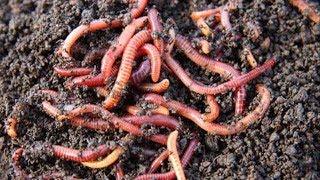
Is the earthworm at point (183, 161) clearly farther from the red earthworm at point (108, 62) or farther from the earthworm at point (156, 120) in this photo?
the red earthworm at point (108, 62)

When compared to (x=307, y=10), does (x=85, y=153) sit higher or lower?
lower

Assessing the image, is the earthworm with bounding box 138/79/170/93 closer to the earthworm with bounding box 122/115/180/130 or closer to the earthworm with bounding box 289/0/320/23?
the earthworm with bounding box 122/115/180/130

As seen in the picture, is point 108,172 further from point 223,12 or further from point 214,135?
point 223,12

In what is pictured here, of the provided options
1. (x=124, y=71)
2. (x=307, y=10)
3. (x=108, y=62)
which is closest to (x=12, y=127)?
(x=108, y=62)

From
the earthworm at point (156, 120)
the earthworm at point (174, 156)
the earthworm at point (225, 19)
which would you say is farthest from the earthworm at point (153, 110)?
the earthworm at point (225, 19)

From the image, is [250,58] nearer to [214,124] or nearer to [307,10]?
[214,124]

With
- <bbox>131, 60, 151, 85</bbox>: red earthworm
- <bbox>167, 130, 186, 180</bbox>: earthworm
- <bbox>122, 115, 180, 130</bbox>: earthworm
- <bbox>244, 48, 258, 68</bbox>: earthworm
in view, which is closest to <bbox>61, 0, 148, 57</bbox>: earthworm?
<bbox>131, 60, 151, 85</bbox>: red earthworm
